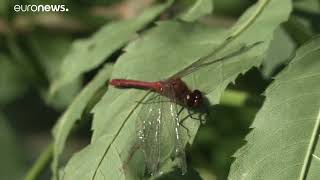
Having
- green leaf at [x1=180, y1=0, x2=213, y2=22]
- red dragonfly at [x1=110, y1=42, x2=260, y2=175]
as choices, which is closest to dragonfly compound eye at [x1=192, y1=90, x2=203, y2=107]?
red dragonfly at [x1=110, y1=42, x2=260, y2=175]

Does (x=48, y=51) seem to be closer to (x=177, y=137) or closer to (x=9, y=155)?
(x=9, y=155)

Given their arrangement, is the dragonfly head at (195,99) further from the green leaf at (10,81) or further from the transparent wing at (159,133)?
the green leaf at (10,81)

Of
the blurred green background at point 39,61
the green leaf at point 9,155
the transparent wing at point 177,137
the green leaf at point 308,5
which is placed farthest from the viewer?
the green leaf at point 9,155

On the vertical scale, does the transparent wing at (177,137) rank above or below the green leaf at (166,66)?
below

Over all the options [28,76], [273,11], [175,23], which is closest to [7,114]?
[28,76]

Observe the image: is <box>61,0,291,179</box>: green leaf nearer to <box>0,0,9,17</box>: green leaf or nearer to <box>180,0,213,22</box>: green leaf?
<box>180,0,213,22</box>: green leaf

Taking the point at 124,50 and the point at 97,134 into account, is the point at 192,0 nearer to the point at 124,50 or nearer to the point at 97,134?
the point at 124,50

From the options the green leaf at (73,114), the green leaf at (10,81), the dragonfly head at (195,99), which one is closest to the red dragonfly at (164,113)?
the dragonfly head at (195,99)
